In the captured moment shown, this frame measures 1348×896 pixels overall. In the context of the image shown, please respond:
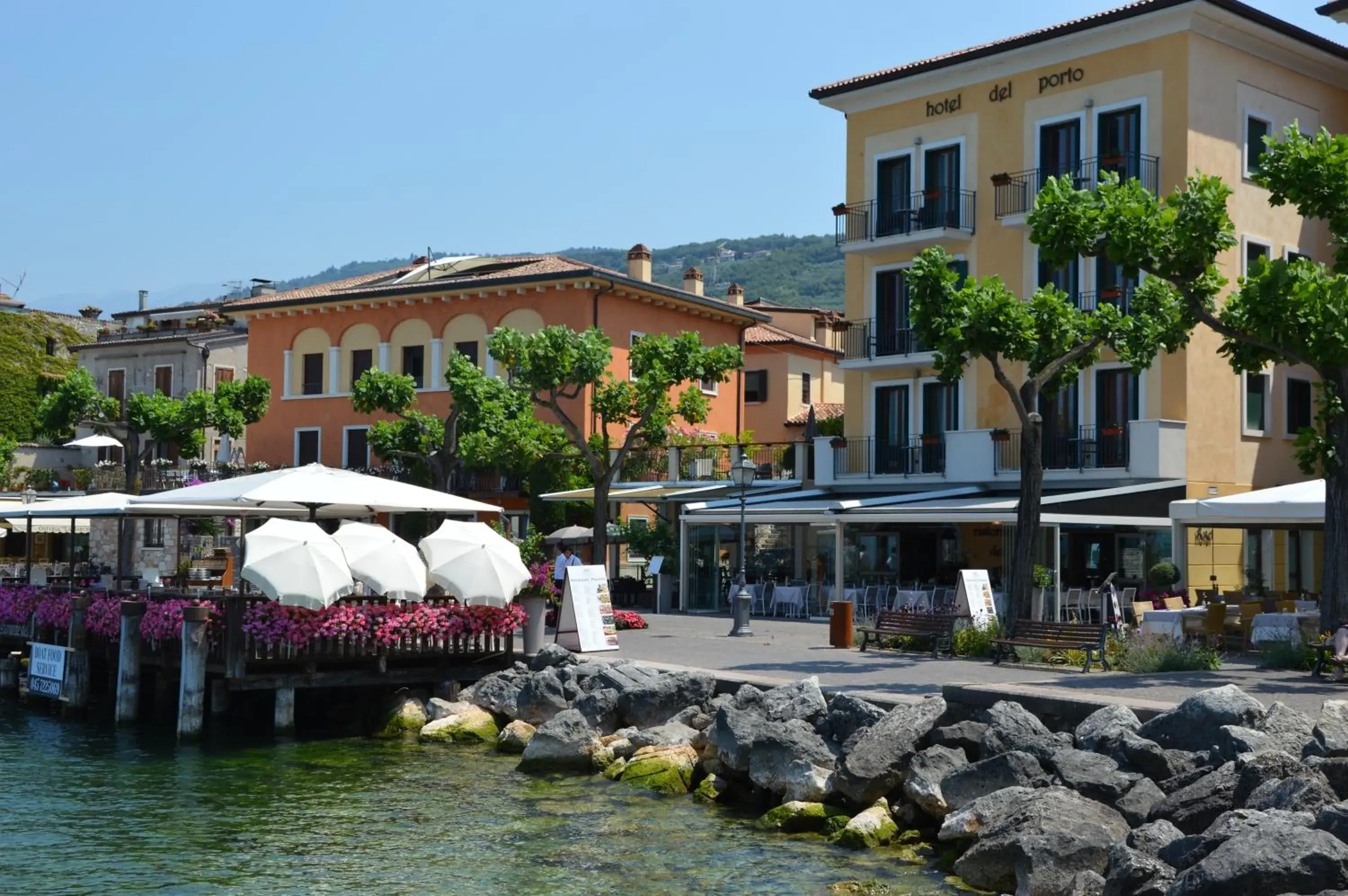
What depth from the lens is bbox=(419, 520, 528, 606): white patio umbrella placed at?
21359 mm

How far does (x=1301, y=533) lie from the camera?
32750 mm

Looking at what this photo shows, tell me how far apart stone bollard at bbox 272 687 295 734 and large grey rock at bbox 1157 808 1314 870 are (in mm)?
12487

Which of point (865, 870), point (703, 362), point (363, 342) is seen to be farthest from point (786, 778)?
point (363, 342)

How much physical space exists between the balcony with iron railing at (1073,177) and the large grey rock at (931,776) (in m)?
17.8

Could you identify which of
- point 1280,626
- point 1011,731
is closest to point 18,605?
point 1011,731

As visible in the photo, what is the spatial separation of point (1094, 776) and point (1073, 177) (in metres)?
19.4

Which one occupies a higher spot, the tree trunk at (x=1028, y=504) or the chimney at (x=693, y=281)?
the chimney at (x=693, y=281)

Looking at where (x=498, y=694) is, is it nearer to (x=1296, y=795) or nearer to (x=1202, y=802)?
(x=1202, y=802)

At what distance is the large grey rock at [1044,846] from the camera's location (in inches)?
480

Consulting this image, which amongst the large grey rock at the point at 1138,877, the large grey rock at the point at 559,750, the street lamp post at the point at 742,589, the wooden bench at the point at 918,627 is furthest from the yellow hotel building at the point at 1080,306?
the large grey rock at the point at 1138,877

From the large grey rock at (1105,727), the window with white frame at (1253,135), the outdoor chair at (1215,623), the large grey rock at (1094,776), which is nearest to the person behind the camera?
the large grey rock at (1094,776)

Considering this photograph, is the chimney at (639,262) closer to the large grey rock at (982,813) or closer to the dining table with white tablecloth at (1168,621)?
the dining table with white tablecloth at (1168,621)

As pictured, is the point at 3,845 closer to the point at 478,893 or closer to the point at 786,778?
the point at 478,893

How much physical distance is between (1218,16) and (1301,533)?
434 inches
